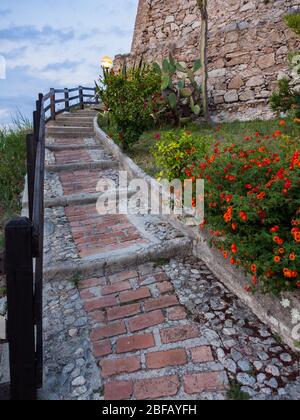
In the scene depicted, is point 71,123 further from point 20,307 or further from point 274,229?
point 20,307

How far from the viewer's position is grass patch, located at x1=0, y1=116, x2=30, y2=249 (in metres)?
4.31

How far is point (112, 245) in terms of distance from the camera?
10.8 feet

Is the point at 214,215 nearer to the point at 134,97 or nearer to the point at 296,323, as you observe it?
the point at 296,323

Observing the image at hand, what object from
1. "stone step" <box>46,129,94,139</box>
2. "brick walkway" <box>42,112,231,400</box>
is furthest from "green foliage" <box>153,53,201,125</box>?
"brick walkway" <box>42,112,231,400</box>

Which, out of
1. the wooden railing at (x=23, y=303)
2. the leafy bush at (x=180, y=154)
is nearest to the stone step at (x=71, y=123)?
the leafy bush at (x=180, y=154)

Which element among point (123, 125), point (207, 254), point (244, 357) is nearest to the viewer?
point (244, 357)

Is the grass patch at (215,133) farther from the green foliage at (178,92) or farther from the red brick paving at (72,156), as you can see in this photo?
the red brick paving at (72,156)

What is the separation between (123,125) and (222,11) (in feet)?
23.6

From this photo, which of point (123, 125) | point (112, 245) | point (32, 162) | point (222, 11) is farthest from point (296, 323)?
point (222, 11)

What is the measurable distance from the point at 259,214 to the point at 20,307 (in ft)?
5.04

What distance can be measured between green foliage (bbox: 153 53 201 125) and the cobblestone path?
4.17 m

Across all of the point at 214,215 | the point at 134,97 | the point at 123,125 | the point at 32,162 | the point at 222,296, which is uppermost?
the point at 134,97
